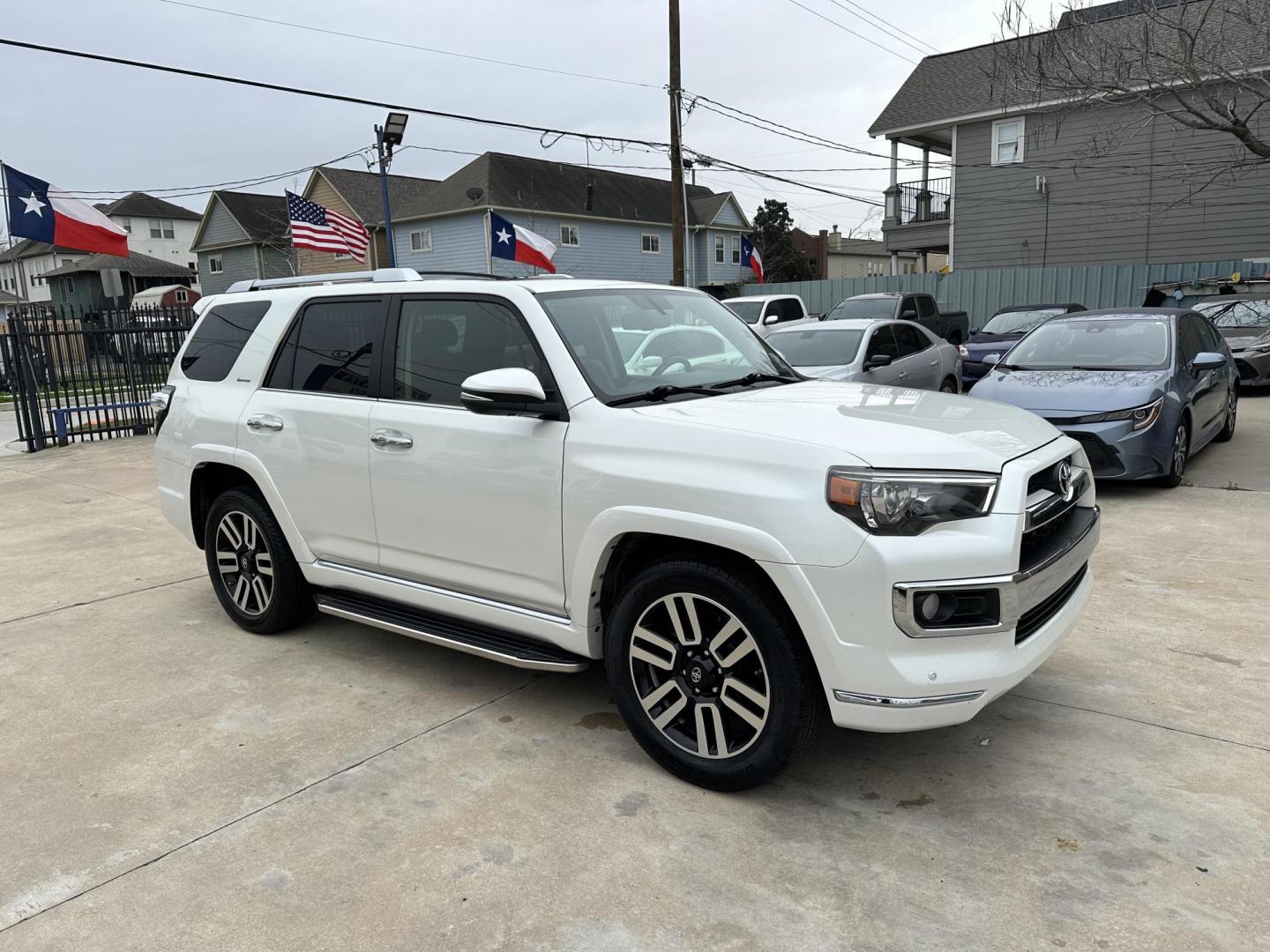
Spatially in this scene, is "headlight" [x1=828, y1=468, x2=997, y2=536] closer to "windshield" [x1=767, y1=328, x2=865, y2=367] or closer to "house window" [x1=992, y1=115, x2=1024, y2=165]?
"windshield" [x1=767, y1=328, x2=865, y2=367]

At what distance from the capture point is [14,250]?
208 feet

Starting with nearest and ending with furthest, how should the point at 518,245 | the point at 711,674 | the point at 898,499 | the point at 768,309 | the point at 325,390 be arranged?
the point at 898,499, the point at 711,674, the point at 325,390, the point at 768,309, the point at 518,245

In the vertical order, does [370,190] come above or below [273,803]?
above

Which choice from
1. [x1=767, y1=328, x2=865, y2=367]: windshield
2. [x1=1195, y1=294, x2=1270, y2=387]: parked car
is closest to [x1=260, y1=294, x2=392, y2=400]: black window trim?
[x1=767, y1=328, x2=865, y2=367]: windshield

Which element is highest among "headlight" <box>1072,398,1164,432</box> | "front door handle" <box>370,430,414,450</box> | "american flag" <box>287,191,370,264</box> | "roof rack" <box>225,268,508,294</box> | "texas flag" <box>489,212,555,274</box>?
"american flag" <box>287,191,370,264</box>

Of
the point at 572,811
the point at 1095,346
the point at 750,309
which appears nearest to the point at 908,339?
the point at 1095,346

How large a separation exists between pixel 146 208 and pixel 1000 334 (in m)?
59.5

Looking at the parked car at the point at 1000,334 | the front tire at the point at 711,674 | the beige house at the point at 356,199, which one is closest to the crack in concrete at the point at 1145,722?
the front tire at the point at 711,674

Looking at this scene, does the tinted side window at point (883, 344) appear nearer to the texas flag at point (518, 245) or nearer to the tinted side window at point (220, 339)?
the tinted side window at point (220, 339)

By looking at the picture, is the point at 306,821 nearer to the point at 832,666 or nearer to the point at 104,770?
the point at 104,770

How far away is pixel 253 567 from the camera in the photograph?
16.2ft

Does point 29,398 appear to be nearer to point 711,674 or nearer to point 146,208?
point 711,674

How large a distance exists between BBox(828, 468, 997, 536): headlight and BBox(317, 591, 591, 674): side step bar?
133 cm

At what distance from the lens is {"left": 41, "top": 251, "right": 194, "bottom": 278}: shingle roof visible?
49000 millimetres
